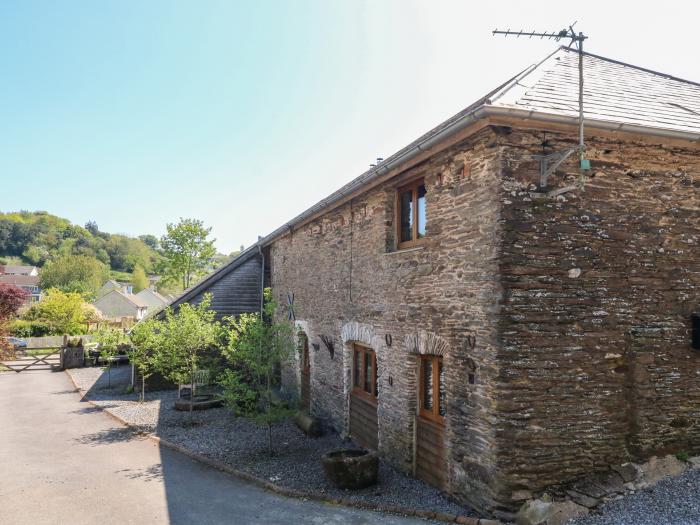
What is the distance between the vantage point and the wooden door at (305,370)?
12.6 metres

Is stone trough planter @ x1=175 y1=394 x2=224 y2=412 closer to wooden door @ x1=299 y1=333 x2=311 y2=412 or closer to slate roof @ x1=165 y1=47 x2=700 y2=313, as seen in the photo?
wooden door @ x1=299 y1=333 x2=311 y2=412

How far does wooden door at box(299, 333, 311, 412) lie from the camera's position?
12.6 m

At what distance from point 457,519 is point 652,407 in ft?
9.88

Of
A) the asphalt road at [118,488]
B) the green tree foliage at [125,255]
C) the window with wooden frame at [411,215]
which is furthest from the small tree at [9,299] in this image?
the green tree foliage at [125,255]

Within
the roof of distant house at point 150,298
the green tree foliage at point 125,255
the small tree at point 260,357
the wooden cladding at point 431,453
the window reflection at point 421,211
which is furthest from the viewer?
the green tree foliage at point 125,255

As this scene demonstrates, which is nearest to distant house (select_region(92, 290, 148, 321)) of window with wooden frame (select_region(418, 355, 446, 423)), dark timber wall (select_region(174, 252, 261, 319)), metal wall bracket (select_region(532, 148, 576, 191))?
dark timber wall (select_region(174, 252, 261, 319))

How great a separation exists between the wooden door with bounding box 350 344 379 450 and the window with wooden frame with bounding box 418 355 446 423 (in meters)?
1.55

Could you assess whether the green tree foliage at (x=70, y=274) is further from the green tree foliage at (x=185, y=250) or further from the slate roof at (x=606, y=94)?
the slate roof at (x=606, y=94)

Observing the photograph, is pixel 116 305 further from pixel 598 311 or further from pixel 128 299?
pixel 598 311

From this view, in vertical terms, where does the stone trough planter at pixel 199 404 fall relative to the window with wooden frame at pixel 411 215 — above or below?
below

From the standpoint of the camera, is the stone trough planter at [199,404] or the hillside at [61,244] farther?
the hillside at [61,244]

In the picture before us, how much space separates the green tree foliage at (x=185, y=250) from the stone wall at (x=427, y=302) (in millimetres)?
34369

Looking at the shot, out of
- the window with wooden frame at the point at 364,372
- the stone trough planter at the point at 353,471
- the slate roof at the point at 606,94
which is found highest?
the slate roof at the point at 606,94

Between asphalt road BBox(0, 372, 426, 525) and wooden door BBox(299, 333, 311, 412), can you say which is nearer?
asphalt road BBox(0, 372, 426, 525)
